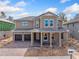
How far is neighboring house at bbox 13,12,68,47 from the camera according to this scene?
27917mm

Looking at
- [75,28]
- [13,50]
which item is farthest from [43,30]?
[75,28]

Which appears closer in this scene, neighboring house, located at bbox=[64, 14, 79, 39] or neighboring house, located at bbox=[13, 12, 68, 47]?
neighboring house, located at bbox=[13, 12, 68, 47]

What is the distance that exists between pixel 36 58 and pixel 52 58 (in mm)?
1601

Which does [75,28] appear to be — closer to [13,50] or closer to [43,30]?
[43,30]

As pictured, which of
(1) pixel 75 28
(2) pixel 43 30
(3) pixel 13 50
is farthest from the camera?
(1) pixel 75 28

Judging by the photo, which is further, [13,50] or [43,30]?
[43,30]

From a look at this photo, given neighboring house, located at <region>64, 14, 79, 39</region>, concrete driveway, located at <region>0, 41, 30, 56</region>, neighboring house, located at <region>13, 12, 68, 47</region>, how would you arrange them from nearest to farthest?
concrete driveway, located at <region>0, 41, 30, 56</region> → neighboring house, located at <region>13, 12, 68, 47</region> → neighboring house, located at <region>64, 14, 79, 39</region>

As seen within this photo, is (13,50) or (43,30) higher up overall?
(43,30)

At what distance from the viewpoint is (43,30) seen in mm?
28250

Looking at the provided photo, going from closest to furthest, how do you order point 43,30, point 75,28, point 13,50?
point 13,50 → point 43,30 → point 75,28

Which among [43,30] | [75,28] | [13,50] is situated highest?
[75,28]

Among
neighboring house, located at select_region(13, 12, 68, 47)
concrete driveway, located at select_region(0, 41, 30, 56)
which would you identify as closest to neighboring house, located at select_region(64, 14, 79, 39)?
neighboring house, located at select_region(13, 12, 68, 47)

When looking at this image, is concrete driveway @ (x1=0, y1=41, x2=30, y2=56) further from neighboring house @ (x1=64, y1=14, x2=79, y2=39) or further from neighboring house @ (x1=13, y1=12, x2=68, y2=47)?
neighboring house @ (x1=64, y1=14, x2=79, y2=39)

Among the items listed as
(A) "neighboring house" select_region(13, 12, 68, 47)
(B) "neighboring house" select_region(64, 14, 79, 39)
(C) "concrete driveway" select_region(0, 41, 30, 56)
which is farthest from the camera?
(B) "neighboring house" select_region(64, 14, 79, 39)
